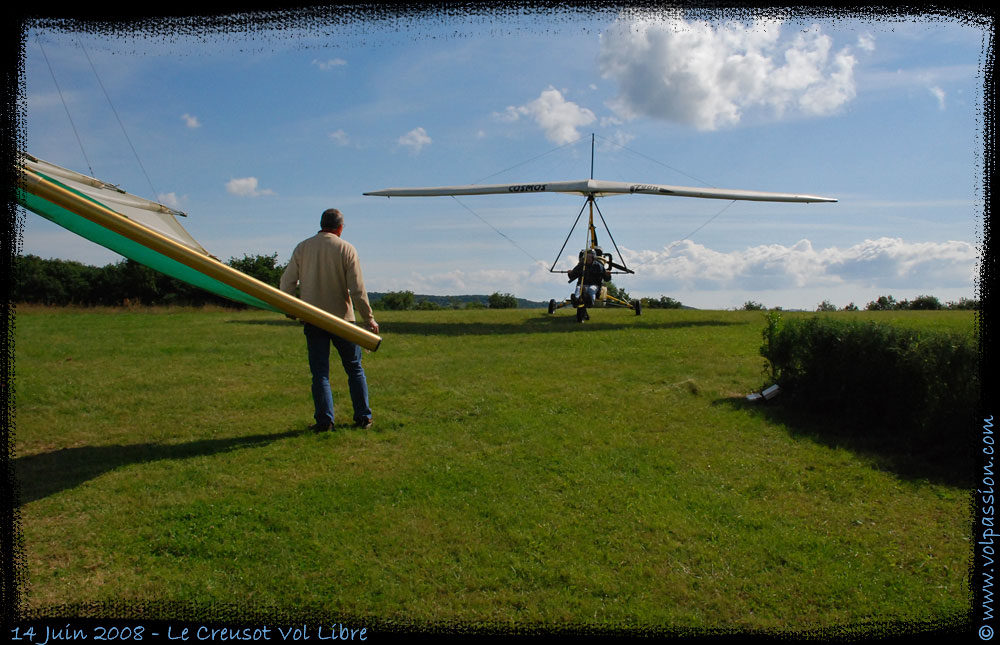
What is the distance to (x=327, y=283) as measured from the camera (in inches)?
250

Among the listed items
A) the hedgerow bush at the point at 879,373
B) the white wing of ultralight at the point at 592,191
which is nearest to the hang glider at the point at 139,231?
the hedgerow bush at the point at 879,373

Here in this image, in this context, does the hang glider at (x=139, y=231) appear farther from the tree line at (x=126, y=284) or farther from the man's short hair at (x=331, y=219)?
the tree line at (x=126, y=284)

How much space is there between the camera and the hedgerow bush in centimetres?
589

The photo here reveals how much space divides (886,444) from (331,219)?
6357mm

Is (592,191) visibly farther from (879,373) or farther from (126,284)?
(126,284)

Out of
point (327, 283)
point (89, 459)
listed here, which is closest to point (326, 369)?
point (327, 283)

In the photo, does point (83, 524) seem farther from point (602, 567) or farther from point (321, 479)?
point (602, 567)

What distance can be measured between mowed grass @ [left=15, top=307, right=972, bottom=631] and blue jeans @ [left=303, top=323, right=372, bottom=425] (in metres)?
0.30

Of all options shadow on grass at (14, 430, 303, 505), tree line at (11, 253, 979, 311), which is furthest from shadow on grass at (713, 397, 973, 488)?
tree line at (11, 253, 979, 311)

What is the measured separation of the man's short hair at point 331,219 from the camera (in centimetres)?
653

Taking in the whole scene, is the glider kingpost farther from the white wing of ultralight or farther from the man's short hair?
the man's short hair

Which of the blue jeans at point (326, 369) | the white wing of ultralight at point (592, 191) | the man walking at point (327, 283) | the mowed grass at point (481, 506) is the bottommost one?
the mowed grass at point (481, 506)

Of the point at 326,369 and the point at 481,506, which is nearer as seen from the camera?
the point at 481,506

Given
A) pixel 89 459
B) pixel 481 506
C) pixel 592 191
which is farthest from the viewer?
pixel 592 191
